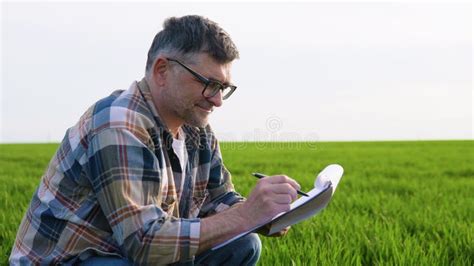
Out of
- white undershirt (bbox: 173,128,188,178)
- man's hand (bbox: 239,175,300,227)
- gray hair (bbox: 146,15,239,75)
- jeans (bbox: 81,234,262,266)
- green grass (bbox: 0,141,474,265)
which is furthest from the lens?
green grass (bbox: 0,141,474,265)

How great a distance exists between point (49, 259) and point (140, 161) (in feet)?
1.85

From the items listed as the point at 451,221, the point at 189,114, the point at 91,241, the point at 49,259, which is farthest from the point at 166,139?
the point at 451,221

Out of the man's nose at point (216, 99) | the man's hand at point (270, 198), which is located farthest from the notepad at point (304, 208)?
the man's nose at point (216, 99)

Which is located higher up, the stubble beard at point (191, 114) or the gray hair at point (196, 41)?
the gray hair at point (196, 41)

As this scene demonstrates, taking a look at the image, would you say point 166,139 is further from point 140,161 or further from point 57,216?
point 57,216

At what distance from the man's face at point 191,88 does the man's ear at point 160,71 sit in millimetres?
25

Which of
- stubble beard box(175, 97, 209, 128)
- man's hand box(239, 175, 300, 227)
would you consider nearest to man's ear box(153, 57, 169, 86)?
stubble beard box(175, 97, 209, 128)

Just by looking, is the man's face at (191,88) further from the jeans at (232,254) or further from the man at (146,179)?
the jeans at (232,254)

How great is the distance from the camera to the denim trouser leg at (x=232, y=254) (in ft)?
8.39

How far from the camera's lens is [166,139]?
2260 millimetres

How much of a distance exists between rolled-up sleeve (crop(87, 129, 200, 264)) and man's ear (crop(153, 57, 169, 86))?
11.2 inches

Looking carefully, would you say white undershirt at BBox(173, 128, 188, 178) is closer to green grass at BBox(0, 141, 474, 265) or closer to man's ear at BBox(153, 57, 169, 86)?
man's ear at BBox(153, 57, 169, 86)

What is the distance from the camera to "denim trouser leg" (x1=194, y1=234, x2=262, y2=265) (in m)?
2.56

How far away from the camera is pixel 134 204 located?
193cm
